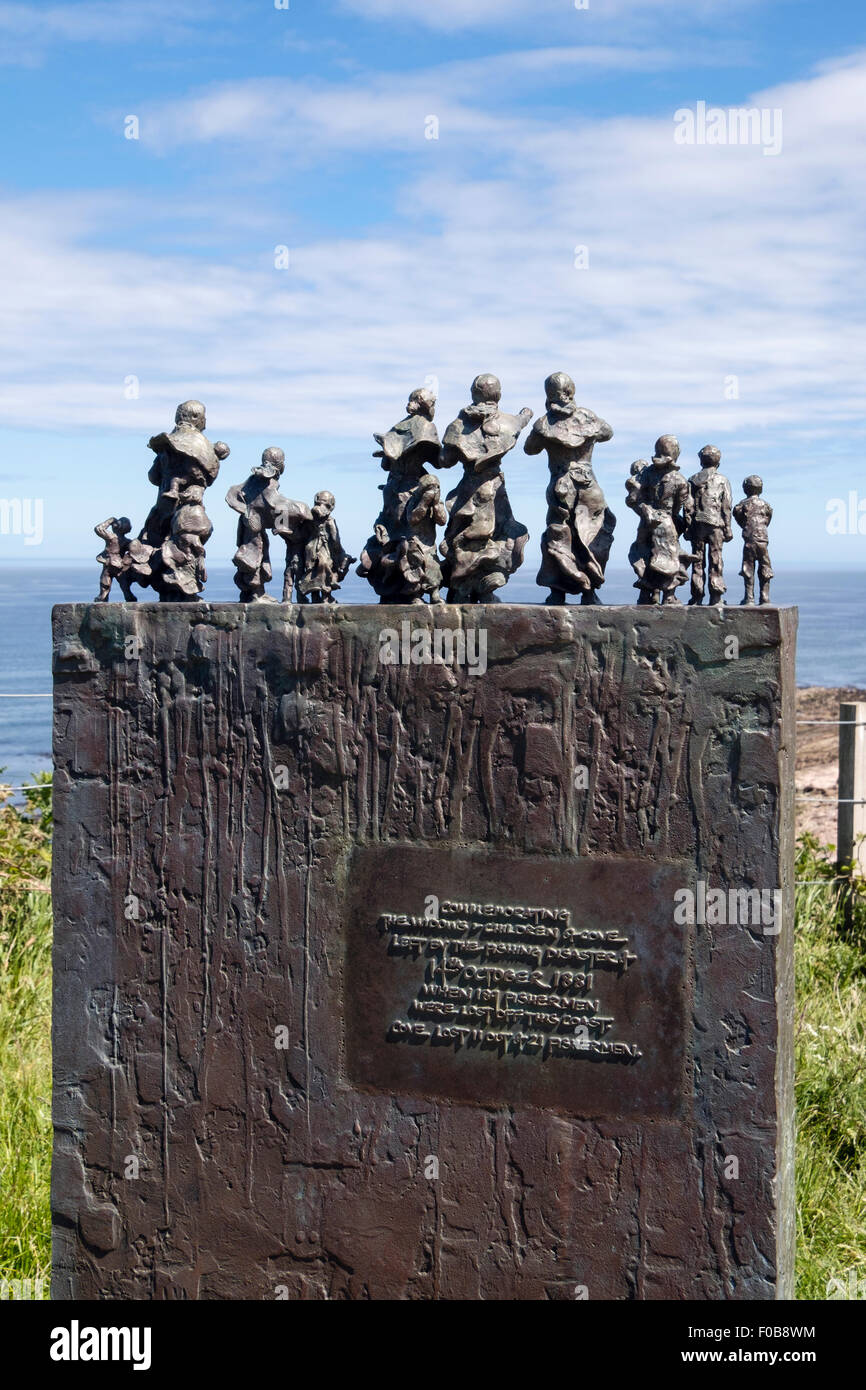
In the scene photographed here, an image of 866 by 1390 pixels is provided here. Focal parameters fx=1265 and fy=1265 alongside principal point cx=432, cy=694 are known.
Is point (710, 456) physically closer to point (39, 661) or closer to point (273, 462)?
point (273, 462)

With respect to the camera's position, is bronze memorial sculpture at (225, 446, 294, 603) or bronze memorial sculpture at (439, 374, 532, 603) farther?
bronze memorial sculpture at (225, 446, 294, 603)

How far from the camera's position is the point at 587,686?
3682mm

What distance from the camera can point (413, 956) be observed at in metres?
3.88

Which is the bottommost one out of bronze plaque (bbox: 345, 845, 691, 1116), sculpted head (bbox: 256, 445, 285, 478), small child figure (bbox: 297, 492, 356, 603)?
bronze plaque (bbox: 345, 845, 691, 1116)

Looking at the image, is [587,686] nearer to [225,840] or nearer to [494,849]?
[494,849]

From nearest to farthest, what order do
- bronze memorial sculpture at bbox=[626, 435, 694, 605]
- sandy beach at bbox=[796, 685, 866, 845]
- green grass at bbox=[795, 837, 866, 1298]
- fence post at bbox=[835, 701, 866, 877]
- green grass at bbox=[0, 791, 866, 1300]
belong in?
bronze memorial sculpture at bbox=[626, 435, 694, 605], green grass at bbox=[795, 837, 866, 1298], green grass at bbox=[0, 791, 866, 1300], fence post at bbox=[835, 701, 866, 877], sandy beach at bbox=[796, 685, 866, 845]

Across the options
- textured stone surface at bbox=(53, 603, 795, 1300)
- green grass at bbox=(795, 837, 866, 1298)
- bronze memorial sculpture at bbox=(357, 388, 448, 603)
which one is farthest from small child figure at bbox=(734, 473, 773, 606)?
green grass at bbox=(795, 837, 866, 1298)

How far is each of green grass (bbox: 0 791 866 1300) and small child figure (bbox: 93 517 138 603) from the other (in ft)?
8.39

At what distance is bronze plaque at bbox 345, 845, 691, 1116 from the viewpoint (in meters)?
3.67

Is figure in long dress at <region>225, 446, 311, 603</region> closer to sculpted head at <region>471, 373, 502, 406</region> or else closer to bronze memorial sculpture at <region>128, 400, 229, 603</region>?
bronze memorial sculpture at <region>128, 400, 229, 603</region>

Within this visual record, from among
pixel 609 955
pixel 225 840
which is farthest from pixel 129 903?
pixel 609 955

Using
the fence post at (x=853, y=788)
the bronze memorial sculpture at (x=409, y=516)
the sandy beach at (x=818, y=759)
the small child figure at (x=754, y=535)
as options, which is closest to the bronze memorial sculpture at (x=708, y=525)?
the small child figure at (x=754, y=535)

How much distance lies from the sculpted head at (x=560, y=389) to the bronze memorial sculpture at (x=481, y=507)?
4.3 inches

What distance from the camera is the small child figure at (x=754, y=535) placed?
166 inches
